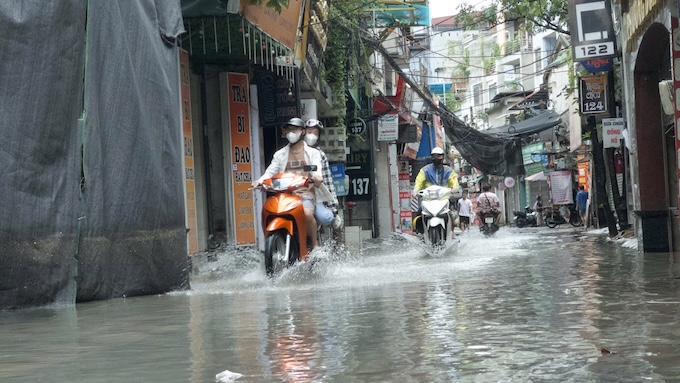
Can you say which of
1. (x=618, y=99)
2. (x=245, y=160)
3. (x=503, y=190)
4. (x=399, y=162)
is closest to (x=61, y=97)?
(x=245, y=160)

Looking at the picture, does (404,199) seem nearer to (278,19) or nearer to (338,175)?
(338,175)

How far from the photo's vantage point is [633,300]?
6898 millimetres

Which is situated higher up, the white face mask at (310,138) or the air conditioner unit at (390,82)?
the air conditioner unit at (390,82)

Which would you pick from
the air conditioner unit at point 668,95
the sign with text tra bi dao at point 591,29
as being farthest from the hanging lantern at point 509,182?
the air conditioner unit at point 668,95

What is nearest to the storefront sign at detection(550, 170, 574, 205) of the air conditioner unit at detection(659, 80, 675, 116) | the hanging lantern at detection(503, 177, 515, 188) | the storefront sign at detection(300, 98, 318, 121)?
the hanging lantern at detection(503, 177, 515, 188)

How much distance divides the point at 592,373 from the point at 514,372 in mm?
297

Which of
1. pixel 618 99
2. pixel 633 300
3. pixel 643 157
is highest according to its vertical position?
pixel 618 99

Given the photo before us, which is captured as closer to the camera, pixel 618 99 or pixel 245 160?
pixel 245 160

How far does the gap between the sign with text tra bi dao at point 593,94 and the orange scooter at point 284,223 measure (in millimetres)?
13666

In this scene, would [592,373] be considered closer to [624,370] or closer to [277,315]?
[624,370]

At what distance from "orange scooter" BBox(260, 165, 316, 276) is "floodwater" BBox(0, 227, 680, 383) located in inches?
7.1

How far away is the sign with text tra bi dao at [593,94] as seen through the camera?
22500mm

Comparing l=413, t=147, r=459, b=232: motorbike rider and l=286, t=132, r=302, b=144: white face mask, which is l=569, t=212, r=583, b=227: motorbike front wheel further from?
l=286, t=132, r=302, b=144: white face mask

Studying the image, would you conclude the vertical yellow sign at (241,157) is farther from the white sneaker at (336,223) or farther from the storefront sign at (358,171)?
the storefront sign at (358,171)
